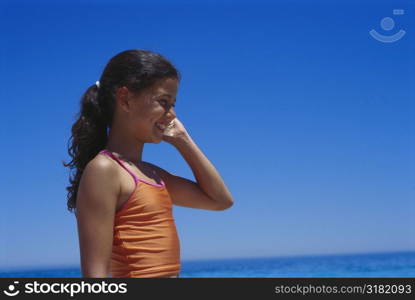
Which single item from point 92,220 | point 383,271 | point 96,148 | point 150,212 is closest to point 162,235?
point 150,212

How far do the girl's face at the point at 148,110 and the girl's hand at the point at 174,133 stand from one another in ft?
0.56

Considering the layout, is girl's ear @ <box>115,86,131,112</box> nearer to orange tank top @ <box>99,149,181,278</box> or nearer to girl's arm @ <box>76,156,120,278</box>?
orange tank top @ <box>99,149,181,278</box>

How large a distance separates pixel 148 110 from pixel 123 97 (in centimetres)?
13

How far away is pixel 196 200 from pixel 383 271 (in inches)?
968

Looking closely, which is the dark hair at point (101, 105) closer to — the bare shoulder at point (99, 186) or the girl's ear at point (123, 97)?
the girl's ear at point (123, 97)

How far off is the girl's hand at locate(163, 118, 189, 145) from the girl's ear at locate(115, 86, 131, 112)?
28 centimetres

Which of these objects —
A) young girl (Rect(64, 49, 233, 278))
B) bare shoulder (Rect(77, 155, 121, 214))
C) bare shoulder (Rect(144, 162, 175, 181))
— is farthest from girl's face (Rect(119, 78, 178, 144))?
bare shoulder (Rect(77, 155, 121, 214))

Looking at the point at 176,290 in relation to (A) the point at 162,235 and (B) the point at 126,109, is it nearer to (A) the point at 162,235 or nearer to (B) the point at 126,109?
(A) the point at 162,235

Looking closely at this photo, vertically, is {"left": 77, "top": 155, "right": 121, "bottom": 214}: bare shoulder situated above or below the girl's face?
below

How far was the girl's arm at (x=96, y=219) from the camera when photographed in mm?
2264

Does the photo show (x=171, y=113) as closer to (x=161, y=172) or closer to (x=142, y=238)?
(x=161, y=172)

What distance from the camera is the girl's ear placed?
8.36ft

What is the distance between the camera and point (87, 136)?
261 cm

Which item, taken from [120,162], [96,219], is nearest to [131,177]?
[120,162]
